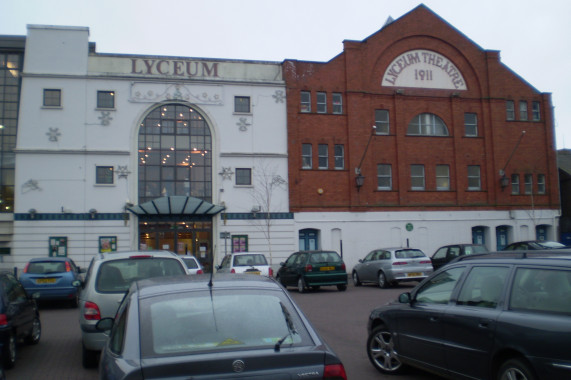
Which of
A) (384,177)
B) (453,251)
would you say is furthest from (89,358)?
(384,177)

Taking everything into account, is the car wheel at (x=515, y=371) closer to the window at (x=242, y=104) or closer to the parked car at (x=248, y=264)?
the parked car at (x=248, y=264)

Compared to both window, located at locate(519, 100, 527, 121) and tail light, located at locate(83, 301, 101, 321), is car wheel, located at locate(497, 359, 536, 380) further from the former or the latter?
window, located at locate(519, 100, 527, 121)

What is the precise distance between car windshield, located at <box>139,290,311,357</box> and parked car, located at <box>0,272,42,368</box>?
18.1 feet

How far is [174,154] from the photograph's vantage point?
Result: 3120 cm

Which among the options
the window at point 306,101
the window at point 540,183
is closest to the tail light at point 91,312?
the window at point 306,101

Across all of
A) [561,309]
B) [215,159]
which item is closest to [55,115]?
[215,159]

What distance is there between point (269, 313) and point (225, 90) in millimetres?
28577

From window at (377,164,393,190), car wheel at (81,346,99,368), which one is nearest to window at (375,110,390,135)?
window at (377,164,393,190)

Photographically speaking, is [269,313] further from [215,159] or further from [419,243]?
[419,243]

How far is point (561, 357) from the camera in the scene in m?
4.99

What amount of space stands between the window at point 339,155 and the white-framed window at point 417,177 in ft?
14.7

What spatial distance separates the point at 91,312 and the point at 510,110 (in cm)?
3391

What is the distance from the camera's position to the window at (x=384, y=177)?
1326 inches

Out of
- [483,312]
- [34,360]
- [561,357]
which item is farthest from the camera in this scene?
[34,360]
